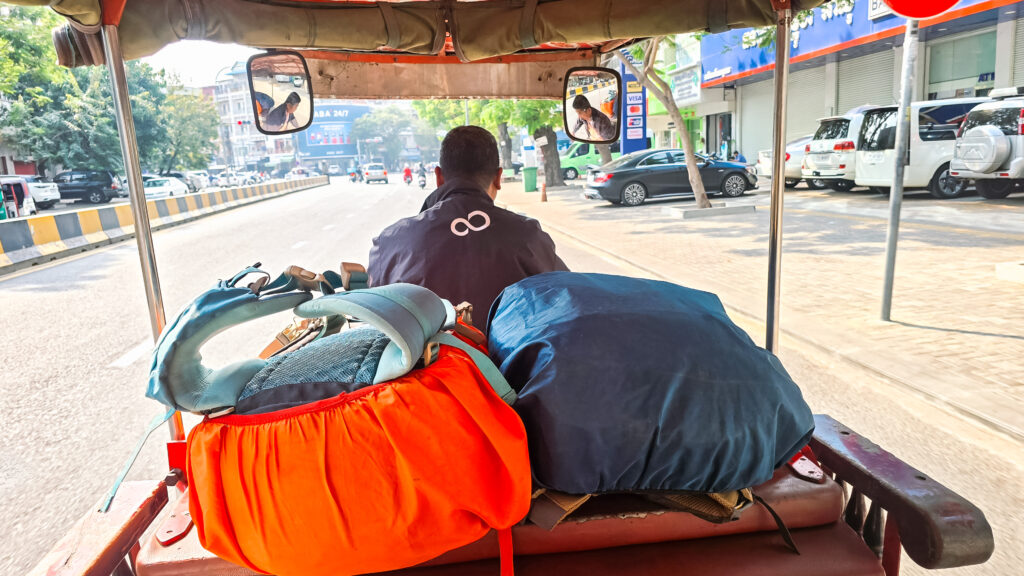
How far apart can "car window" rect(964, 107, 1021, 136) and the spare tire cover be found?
0.50ft

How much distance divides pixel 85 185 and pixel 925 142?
3617cm

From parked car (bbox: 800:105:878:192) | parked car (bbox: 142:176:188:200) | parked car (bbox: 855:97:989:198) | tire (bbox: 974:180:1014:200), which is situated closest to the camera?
tire (bbox: 974:180:1014:200)

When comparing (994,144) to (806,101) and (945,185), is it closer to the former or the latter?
(945,185)

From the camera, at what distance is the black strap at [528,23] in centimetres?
293

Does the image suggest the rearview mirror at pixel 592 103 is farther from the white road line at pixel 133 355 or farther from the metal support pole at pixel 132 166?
the white road line at pixel 133 355

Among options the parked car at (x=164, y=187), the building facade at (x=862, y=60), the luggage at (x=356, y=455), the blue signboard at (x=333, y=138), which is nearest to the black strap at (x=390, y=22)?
the luggage at (x=356, y=455)

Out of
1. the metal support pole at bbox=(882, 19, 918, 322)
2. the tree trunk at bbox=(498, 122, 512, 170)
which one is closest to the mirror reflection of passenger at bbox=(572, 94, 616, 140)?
the metal support pole at bbox=(882, 19, 918, 322)

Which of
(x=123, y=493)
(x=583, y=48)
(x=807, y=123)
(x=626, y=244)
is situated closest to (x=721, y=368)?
(x=123, y=493)

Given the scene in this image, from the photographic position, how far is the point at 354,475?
4.13 ft

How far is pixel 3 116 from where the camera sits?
3559cm

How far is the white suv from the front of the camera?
13586mm

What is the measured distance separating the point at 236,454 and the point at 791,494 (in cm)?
119

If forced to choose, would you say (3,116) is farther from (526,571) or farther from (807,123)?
(526,571)

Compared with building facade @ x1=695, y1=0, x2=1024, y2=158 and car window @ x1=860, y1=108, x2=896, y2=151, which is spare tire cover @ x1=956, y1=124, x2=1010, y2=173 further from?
building facade @ x1=695, y1=0, x2=1024, y2=158
